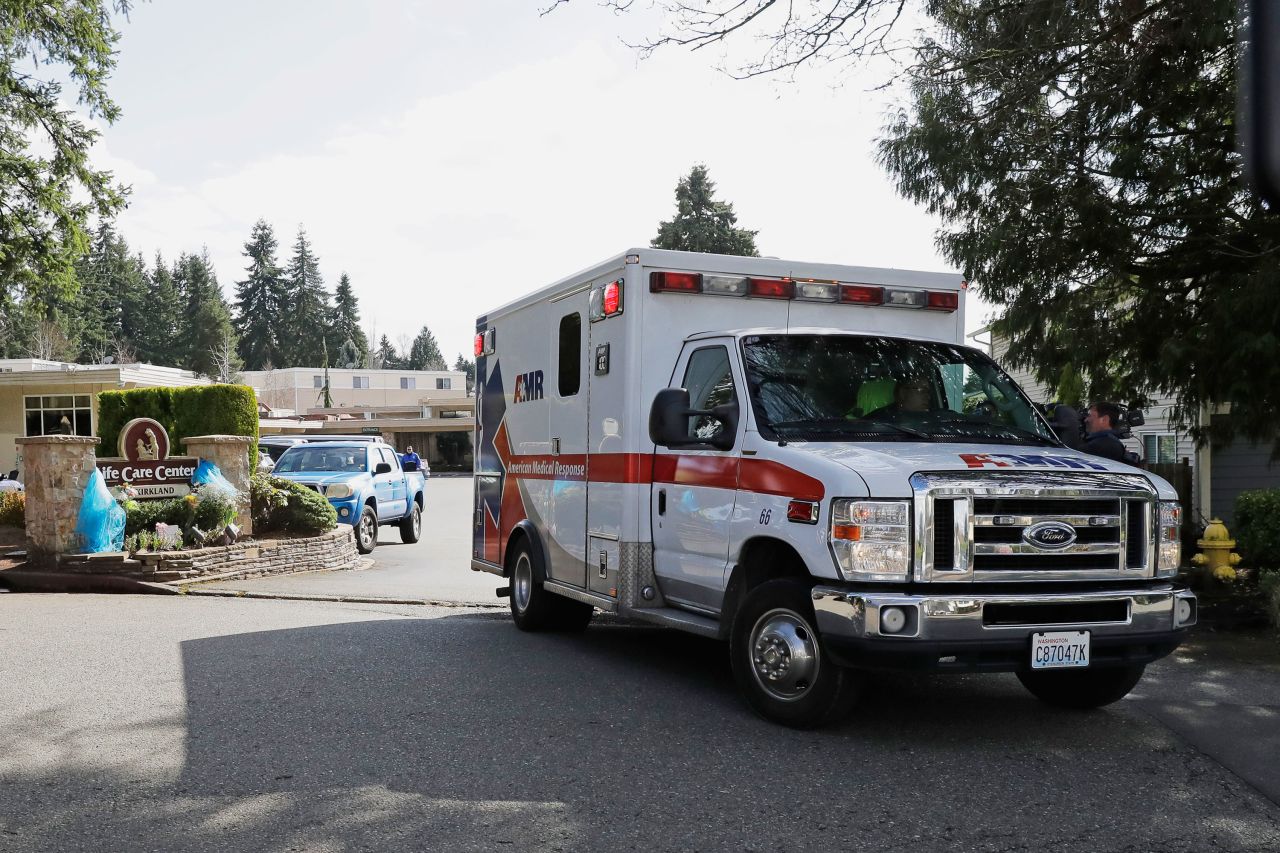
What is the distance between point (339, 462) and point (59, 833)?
14556mm

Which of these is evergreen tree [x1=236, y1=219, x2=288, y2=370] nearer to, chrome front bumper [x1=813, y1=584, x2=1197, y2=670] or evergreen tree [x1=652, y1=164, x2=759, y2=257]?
evergreen tree [x1=652, y1=164, x2=759, y2=257]

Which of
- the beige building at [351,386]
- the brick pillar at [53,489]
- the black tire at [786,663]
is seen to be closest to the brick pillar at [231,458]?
the brick pillar at [53,489]

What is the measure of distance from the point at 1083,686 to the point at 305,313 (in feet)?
347

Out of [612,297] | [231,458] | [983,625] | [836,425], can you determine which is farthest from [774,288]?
[231,458]

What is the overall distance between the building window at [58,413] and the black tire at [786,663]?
3545 centimetres

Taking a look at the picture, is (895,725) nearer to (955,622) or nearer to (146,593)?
(955,622)

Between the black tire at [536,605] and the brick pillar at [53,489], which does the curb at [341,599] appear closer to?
the brick pillar at [53,489]

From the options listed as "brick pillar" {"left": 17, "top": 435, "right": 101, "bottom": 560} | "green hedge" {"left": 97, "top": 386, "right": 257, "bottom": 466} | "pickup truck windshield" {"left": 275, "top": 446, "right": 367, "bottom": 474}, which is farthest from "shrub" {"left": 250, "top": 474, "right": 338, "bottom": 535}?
"pickup truck windshield" {"left": 275, "top": 446, "right": 367, "bottom": 474}

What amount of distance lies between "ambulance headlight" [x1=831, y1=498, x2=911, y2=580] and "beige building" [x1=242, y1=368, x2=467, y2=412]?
84600 mm

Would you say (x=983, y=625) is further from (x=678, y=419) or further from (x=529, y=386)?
(x=529, y=386)

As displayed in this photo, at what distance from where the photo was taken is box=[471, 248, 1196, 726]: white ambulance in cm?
593

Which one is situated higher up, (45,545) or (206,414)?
(206,414)

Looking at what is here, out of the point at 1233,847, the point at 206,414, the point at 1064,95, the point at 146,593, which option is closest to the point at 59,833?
the point at 1233,847

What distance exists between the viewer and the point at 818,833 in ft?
15.7
